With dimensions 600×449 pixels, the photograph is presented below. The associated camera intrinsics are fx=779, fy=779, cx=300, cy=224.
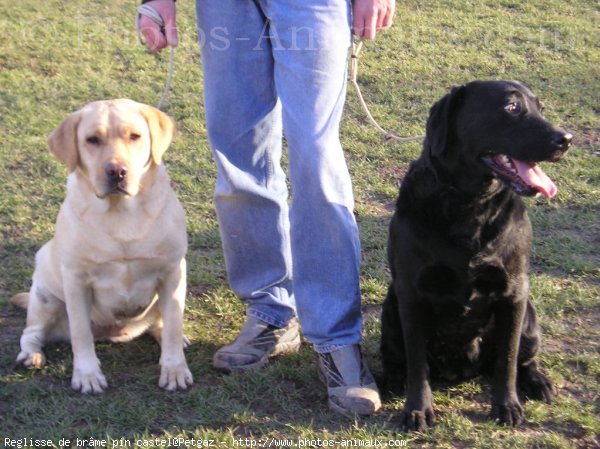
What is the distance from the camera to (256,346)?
131 inches

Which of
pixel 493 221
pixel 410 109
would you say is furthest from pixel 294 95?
pixel 410 109

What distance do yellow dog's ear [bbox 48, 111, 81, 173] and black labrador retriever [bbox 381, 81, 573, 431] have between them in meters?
1.27

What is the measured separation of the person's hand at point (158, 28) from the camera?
3.13 meters

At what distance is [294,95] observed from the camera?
2.88 meters

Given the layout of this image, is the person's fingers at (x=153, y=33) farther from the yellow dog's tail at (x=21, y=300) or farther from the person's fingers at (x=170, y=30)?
the yellow dog's tail at (x=21, y=300)

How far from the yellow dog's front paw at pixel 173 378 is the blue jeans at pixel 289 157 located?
435 mm

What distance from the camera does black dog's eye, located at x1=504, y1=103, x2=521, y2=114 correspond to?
2736 millimetres

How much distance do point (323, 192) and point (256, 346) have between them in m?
0.83

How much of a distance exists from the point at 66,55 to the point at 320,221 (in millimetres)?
5023

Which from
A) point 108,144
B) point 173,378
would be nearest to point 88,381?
point 173,378

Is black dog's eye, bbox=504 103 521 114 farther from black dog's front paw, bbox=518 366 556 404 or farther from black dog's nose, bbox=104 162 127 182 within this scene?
black dog's nose, bbox=104 162 127 182

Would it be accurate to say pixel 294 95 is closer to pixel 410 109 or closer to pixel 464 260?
pixel 464 260

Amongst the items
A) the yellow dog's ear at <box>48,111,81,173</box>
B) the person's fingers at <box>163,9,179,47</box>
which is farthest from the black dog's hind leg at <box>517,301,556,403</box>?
the yellow dog's ear at <box>48,111,81,173</box>

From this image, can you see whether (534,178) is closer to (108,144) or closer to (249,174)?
(249,174)
